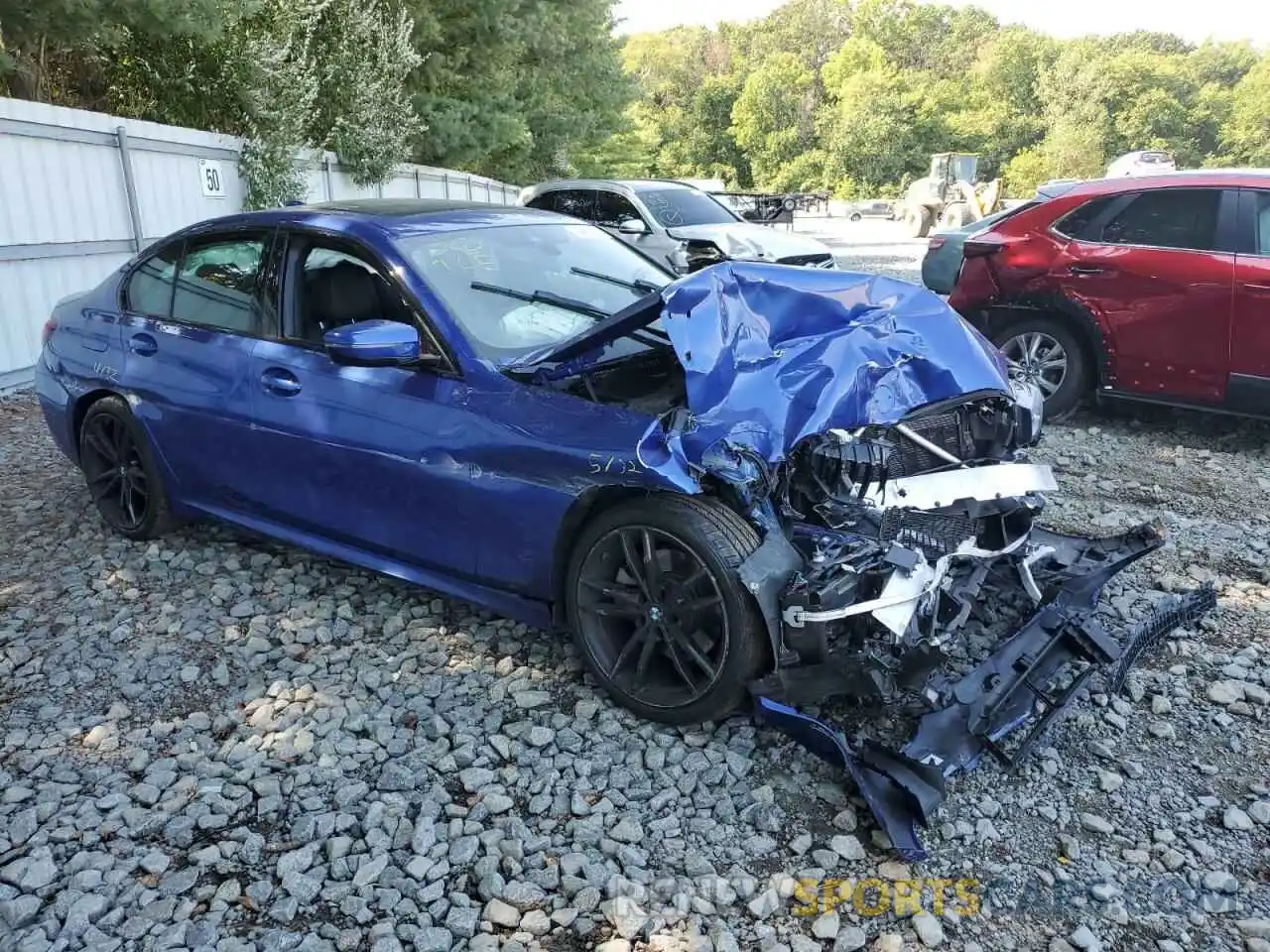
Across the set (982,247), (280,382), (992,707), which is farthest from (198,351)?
(982,247)

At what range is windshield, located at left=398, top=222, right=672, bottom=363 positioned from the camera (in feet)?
11.8

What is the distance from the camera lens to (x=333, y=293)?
392cm

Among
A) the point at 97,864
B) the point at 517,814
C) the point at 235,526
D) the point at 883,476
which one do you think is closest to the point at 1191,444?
the point at 883,476

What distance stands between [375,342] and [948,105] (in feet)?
253

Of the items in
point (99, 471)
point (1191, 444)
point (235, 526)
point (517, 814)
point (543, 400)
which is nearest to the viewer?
point (517, 814)

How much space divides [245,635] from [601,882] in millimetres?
2104

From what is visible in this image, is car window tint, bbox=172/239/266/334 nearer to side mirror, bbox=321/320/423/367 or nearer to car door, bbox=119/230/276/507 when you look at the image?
car door, bbox=119/230/276/507

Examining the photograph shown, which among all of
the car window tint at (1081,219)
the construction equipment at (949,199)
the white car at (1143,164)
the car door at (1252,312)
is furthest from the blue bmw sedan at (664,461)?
the white car at (1143,164)

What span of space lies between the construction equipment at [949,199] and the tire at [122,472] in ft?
66.7

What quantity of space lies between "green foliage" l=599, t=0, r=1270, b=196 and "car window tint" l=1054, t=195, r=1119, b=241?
53339 millimetres

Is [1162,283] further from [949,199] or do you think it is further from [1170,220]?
[949,199]

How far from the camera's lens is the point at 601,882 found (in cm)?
255

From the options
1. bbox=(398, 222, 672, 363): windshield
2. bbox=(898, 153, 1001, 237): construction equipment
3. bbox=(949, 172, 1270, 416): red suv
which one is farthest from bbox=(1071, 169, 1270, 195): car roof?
bbox=(898, 153, 1001, 237): construction equipment

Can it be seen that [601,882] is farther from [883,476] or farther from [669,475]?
[883,476]
